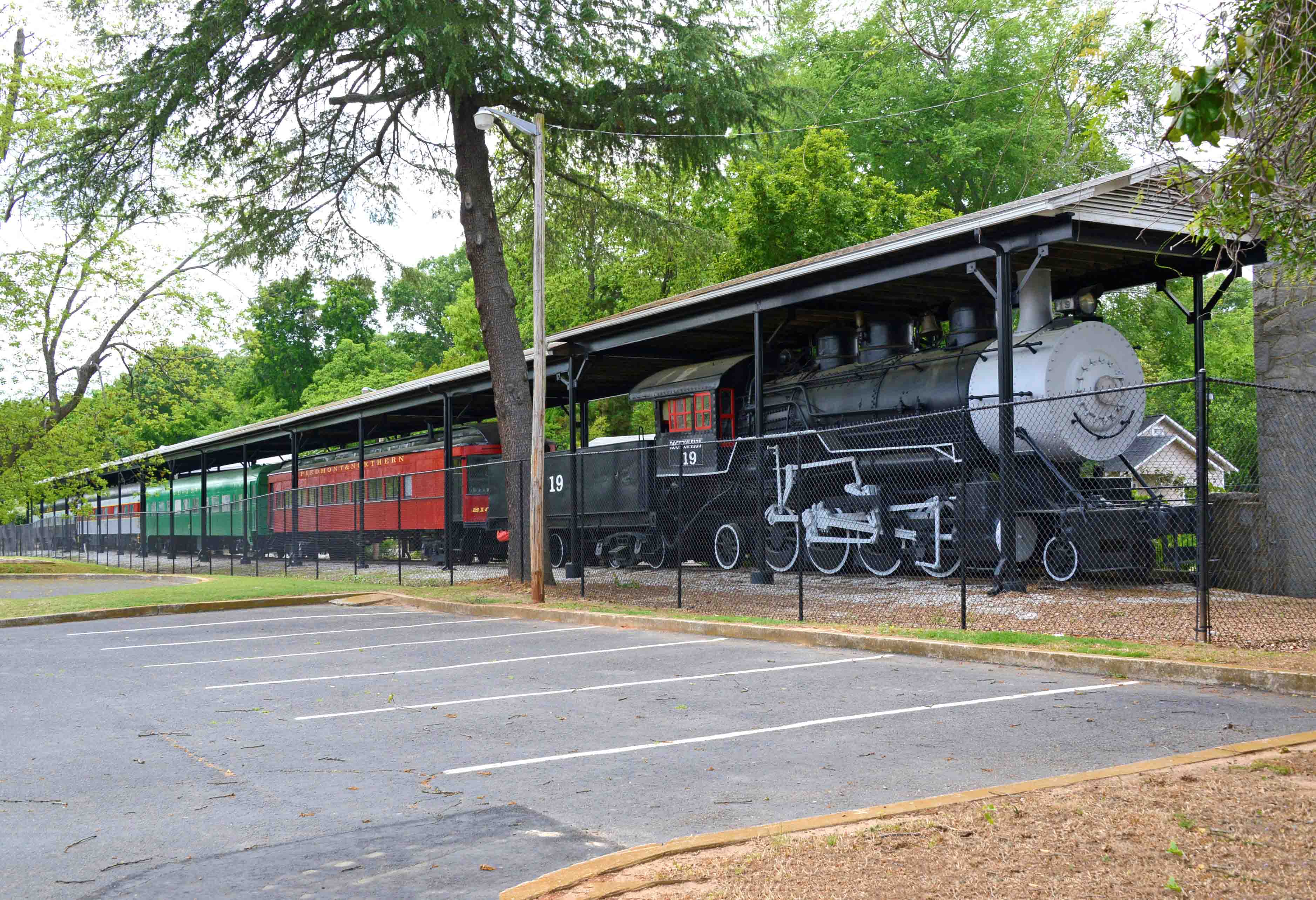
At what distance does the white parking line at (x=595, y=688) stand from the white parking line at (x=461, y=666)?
162 cm

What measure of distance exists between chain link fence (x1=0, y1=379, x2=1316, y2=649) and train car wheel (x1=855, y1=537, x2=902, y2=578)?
41mm

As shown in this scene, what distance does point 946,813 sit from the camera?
4.39m

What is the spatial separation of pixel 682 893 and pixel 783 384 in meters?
16.9

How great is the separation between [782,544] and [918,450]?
331 centimetres

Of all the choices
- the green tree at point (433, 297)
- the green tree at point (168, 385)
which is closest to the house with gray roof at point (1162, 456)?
the green tree at point (168, 385)

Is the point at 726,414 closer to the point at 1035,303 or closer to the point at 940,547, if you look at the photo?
the point at 940,547

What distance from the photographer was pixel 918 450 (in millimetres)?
16375

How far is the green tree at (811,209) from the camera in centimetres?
3152

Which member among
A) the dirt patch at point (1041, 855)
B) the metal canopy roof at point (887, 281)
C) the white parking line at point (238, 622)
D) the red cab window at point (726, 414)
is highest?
the metal canopy roof at point (887, 281)

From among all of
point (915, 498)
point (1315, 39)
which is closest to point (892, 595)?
point (915, 498)

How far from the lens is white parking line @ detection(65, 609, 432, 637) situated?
1384 cm

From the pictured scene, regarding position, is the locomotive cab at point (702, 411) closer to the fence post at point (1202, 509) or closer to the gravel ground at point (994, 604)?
the gravel ground at point (994, 604)

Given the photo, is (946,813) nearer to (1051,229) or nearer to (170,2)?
(1051,229)

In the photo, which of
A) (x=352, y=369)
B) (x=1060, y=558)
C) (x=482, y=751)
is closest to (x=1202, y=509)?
(x=1060, y=558)
